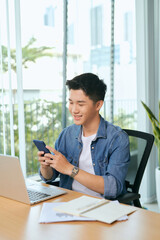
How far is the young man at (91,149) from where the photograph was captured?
5.39 ft

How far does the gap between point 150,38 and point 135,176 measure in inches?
79.2

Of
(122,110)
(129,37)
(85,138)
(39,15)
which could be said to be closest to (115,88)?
(122,110)

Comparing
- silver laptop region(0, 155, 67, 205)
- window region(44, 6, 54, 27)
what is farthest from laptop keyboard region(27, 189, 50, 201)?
window region(44, 6, 54, 27)

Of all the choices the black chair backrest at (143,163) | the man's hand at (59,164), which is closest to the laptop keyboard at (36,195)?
the man's hand at (59,164)

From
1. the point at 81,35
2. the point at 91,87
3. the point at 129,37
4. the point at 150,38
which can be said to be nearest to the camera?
the point at 91,87

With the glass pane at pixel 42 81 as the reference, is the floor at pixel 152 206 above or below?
below

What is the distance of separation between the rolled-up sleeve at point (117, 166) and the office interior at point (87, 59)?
166 cm

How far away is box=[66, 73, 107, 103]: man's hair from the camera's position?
6.05 feet

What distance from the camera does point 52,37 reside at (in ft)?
12.8

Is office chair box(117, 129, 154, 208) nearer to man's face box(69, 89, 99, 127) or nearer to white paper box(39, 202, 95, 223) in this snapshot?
man's face box(69, 89, 99, 127)

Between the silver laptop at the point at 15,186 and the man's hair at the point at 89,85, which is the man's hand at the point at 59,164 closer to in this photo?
the silver laptop at the point at 15,186

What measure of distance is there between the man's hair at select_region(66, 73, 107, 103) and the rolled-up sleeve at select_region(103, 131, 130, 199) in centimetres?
28

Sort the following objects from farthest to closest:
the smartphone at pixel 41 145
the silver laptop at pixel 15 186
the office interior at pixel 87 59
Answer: the office interior at pixel 87 59
the smartphone at pixel 41 145
the silver laptop at pixel 15 186

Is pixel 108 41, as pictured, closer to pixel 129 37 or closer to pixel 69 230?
pixel 129 37
